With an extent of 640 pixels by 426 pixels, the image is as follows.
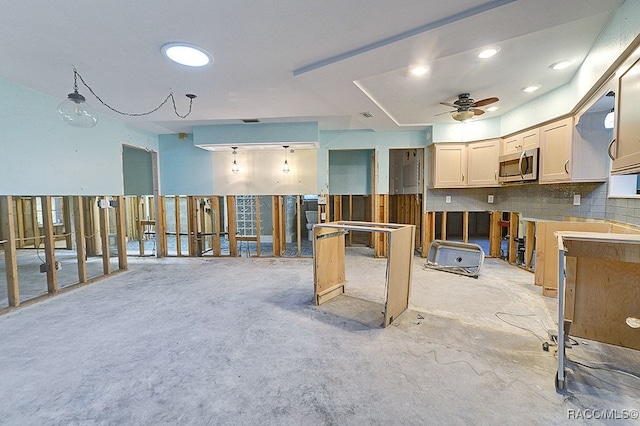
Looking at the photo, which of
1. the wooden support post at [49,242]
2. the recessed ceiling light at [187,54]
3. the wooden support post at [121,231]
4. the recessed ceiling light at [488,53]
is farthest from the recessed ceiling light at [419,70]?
the wooden support post at [121,231]

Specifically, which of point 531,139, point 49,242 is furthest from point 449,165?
point 49,242

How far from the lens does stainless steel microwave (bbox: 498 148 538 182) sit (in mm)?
3854

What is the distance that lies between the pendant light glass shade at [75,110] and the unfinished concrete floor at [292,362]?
202cm

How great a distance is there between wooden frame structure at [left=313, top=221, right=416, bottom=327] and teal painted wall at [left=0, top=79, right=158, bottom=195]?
3567 millimetres

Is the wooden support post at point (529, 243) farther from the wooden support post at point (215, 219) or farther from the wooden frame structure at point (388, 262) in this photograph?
the wooden support post at point (215, 219)

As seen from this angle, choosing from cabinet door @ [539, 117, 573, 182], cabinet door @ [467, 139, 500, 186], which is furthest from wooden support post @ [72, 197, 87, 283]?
cabinet door @ [539, 117, 573, 182]

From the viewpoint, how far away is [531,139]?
13.1 feet

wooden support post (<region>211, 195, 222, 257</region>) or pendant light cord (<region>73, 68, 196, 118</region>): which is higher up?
pendant light cord (<region>73, 68, 196, 118</region>)

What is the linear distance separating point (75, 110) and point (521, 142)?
5593mm

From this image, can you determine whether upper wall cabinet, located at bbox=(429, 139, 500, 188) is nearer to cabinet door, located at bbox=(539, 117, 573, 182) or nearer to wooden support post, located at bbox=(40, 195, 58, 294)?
cabinet door, located at bbox=(539, 117, 573, 182)

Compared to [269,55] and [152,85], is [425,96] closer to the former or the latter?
[269,55]

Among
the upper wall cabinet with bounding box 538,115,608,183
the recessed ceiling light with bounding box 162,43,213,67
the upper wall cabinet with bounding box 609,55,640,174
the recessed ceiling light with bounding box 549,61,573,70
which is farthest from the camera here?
the upper wall cabinet with bounding box 538,115,608,183

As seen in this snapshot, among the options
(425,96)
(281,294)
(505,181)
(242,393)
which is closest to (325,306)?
(281,294)

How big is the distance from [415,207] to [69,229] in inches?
304
